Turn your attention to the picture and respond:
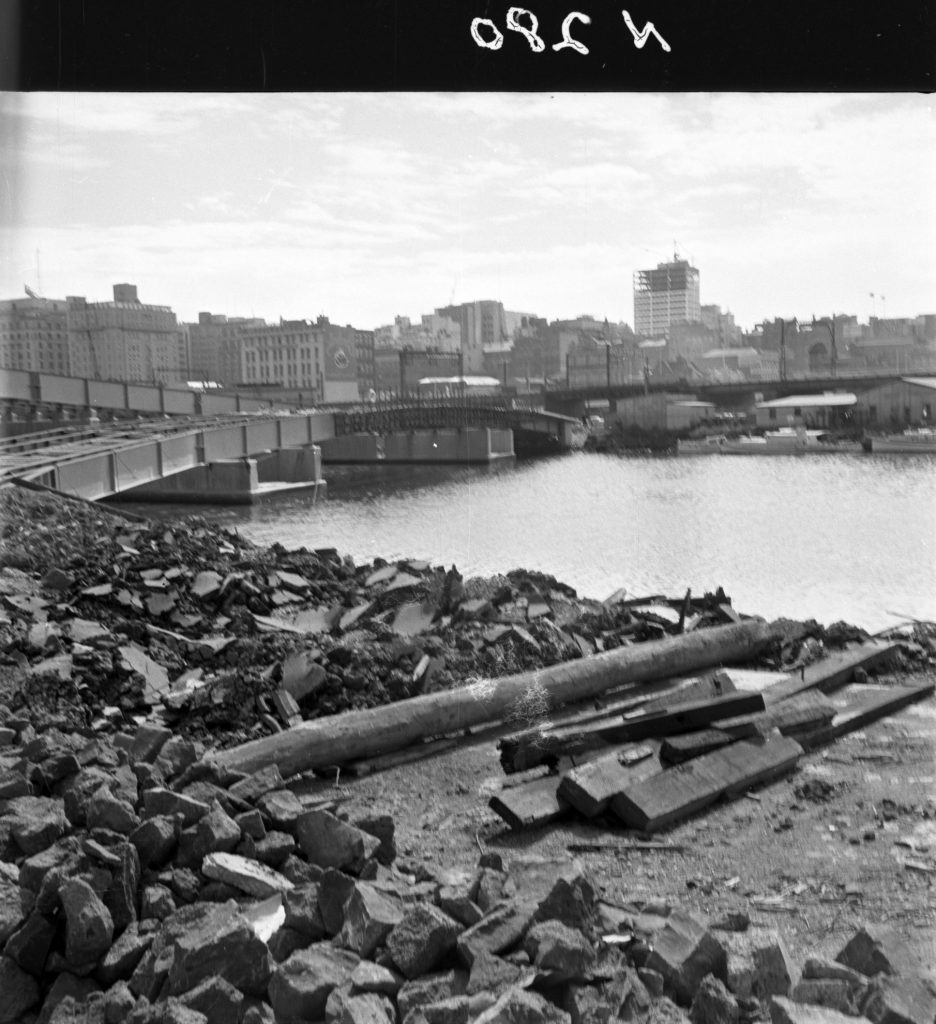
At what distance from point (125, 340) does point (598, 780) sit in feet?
20.7

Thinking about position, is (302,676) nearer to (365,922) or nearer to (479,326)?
(479,326)

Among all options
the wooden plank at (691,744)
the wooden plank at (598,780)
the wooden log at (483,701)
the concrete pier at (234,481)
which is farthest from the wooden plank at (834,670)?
the concrete pier at (234,481)

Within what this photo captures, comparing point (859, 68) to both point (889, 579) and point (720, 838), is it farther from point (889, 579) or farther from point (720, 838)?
point (889, 579)

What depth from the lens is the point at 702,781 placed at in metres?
5.92

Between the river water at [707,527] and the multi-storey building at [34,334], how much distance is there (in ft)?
10.8

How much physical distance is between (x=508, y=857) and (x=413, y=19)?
4.38m

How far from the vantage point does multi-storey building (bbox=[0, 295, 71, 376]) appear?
7750mm

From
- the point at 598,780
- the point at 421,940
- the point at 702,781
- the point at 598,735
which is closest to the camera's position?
the point at 421,940

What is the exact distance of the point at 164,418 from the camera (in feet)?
37.1

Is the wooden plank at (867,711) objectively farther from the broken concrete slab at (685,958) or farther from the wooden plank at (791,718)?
the broken concrete slab at (685,958)

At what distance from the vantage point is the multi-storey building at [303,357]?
9.40 m

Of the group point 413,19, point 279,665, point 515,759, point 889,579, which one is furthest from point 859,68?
point 889,579

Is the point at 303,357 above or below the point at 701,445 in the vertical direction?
above

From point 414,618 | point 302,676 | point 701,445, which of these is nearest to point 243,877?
point 302,676
